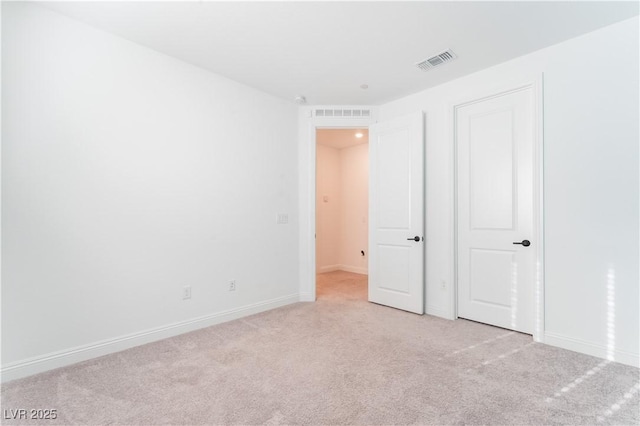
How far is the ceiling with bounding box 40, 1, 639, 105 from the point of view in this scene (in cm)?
231

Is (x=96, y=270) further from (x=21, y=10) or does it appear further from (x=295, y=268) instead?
(x=295, y=268)

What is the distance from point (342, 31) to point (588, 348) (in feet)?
10.8

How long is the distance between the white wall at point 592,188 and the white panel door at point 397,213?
1.20 m

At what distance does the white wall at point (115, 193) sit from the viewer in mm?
2234

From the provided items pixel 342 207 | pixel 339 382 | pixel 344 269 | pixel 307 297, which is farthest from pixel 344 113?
pixel 344 269

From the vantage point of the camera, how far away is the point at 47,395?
6.57ft

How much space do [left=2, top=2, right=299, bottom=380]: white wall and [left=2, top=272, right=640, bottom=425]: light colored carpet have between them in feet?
1.12

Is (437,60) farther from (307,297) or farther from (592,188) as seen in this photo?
(307,297)

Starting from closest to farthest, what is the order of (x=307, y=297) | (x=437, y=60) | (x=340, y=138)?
(x=437, y=60) < (x=307, y=297) < (x=340, y=138)

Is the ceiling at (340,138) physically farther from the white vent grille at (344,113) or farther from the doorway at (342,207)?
the white vent grille at (344,113)

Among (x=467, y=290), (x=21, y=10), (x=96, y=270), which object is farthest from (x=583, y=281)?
(x=21, y=10)

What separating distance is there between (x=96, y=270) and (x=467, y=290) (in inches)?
141

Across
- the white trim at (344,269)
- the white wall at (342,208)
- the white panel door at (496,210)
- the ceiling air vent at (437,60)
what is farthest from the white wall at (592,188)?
the white trim at (344,269)

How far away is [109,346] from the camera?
261 centimetres
